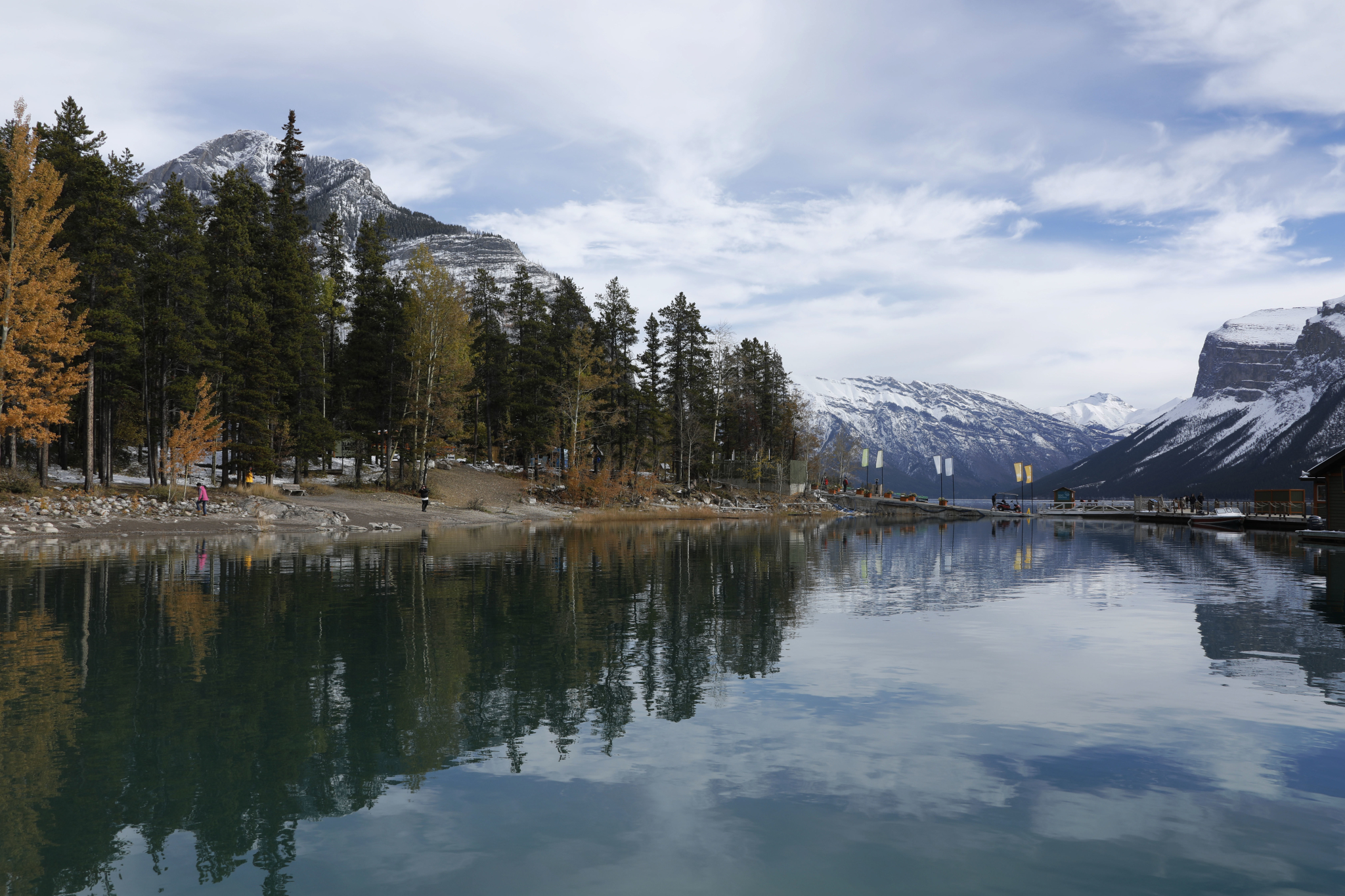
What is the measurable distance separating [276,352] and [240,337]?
2.29m

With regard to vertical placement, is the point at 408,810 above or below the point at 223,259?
below

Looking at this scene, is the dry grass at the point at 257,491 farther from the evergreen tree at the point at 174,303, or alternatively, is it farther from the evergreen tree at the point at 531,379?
the evergreen tree at the point at 531,379

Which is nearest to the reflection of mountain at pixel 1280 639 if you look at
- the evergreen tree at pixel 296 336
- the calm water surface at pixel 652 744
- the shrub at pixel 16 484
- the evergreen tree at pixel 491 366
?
the calm water surface at pixel 652 744

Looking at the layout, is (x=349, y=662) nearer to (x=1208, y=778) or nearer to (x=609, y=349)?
(x=1208, y=778)

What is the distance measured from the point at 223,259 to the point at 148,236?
5.72 m

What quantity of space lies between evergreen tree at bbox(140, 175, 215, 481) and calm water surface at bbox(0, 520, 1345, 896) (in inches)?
1173

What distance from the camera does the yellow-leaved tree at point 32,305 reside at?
3950 centimetres

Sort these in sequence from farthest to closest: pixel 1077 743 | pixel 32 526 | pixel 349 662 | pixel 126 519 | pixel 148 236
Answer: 1. pixel 148 236
2. pixel 126 519
3. pixel 32 526
4. pixel 349 662
5. pixel 1077 743

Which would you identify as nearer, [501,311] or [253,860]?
[253,860]

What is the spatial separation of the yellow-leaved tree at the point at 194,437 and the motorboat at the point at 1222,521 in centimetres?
8637

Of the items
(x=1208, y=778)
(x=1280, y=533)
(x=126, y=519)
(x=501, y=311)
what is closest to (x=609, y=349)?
(x=501, y=311)

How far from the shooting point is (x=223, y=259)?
2172 inches

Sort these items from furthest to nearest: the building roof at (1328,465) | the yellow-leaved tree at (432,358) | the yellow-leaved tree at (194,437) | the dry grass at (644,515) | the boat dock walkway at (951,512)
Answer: the boat dock walkway at (951,512) < the dry grass at (644,515) < the yellow-leaved tree at (432,358) < the building roof at (1328,465) < the yellow-leaved tree at (194,437)

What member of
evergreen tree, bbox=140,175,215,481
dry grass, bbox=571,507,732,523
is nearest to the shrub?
evergreen tree, bbox=140,175,215,481
